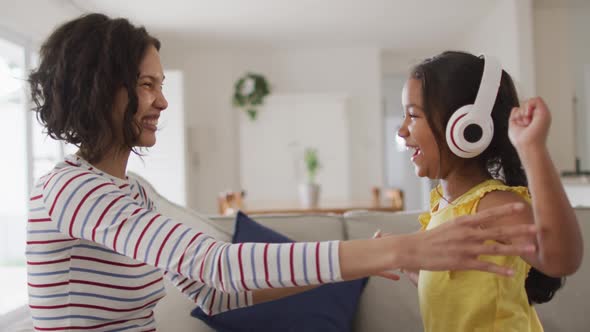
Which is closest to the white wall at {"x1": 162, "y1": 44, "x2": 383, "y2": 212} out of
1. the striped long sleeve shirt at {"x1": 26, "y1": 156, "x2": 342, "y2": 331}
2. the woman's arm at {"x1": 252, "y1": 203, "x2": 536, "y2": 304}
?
the striped long sleeve shirt at {"x1": 26, "y1": 156, "x2": 342, "y2": 331}

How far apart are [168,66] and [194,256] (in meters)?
6.36

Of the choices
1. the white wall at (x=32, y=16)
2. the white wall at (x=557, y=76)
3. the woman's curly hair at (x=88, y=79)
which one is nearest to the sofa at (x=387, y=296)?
the woman's curly hair at (x=88, y=79)

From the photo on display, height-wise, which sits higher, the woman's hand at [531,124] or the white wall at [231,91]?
the white wall at [231,91]

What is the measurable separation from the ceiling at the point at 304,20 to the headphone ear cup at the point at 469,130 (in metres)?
4.18

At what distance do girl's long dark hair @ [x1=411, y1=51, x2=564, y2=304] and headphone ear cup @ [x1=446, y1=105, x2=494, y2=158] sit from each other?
0.07 metres

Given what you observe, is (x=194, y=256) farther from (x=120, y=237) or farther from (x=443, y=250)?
(x=443, y=250)

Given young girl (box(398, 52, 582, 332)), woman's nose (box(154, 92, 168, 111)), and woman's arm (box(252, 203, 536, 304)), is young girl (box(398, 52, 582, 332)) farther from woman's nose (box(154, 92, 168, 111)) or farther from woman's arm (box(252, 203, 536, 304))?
woman's nose (box(154, 92, 168, 111))

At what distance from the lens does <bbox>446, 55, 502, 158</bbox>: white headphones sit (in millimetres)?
892

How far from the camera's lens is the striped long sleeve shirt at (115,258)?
2.32ft

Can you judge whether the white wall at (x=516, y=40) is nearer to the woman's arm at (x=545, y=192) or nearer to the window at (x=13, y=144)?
the woman's arm at (x=545, y=192)

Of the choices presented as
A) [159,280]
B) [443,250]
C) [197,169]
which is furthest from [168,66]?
[443,250]

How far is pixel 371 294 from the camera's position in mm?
1560

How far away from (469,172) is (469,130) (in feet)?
0.59

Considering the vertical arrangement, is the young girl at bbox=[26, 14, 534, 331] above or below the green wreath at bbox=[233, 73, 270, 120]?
below
